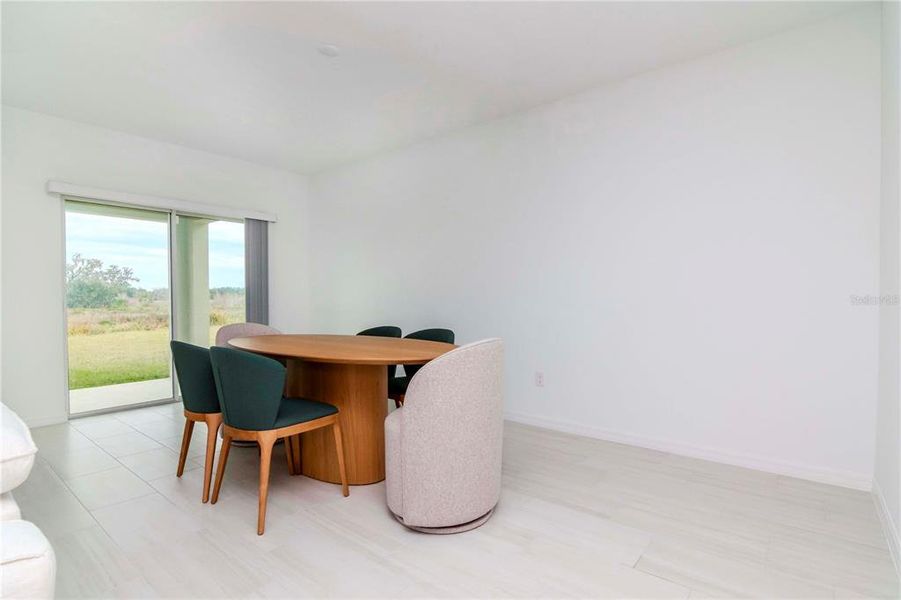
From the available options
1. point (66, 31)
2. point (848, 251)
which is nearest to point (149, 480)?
point (66, 31)

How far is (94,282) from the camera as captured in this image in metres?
4.27

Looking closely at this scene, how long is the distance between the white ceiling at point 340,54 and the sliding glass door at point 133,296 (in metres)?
0.97

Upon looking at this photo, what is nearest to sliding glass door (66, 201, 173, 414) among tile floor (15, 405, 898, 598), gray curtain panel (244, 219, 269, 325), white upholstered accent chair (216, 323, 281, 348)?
gray curtain panel (244, 219, 269, 325)

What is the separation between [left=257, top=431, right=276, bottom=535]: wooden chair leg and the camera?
2.08 meters

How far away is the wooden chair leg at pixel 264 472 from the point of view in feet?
6.84

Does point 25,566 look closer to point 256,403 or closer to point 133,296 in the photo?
point 256,403

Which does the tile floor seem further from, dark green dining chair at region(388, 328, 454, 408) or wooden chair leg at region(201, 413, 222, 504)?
dark green dining chair at region(388, 328, 454, 408)

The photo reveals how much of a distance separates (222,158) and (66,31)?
2.48m

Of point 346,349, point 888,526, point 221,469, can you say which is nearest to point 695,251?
point 888,526

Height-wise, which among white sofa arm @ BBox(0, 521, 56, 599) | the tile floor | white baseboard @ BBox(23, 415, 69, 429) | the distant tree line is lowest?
the tile floor

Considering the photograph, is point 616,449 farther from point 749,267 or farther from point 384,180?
point 384,180

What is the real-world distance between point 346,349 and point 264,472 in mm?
787

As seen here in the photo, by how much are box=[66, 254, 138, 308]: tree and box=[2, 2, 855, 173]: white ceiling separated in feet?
4.29

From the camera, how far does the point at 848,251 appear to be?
2566 mm
